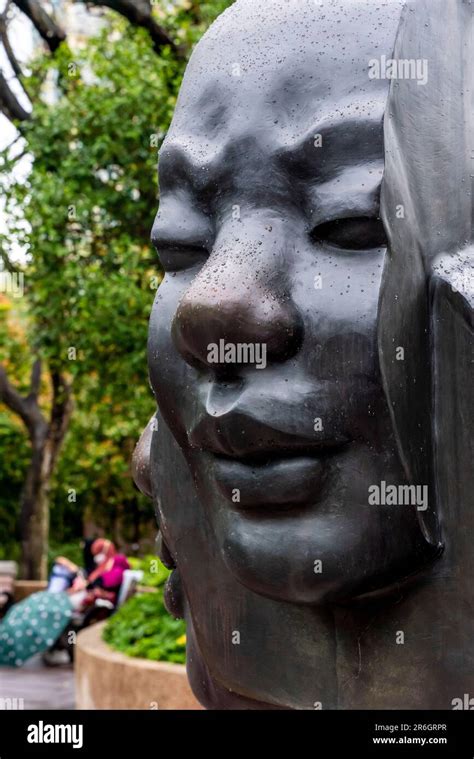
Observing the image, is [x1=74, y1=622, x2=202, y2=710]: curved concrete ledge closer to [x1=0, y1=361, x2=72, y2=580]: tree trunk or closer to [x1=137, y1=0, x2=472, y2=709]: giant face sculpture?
[x1=137, y1=0, x2=472, y2=709]: giant face sculpture

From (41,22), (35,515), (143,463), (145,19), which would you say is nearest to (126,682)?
(143,463)

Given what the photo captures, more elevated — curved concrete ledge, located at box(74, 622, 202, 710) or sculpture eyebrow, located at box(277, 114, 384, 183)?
sculpture eyebrow, located at box(277, 114, 384, 183)

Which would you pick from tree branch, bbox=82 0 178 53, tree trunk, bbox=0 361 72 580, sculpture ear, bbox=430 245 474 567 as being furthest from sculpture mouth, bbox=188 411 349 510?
tree trunk, bbox=0 361 72 580

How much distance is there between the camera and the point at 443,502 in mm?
2432

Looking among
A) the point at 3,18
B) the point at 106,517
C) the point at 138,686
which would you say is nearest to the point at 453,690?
the point at 138,686

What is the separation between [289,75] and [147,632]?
4.62 meters

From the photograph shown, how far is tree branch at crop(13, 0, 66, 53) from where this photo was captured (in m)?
10.6

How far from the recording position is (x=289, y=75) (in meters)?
2.50

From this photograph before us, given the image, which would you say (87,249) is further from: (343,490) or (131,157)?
(343,490)

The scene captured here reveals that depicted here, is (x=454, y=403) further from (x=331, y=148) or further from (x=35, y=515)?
(x=35, y=515)

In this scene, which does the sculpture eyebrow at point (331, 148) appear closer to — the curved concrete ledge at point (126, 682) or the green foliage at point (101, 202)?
the curved concrete ledge at point (126, 682)

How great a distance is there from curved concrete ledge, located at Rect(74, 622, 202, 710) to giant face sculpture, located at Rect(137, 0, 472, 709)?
3.00 metres
